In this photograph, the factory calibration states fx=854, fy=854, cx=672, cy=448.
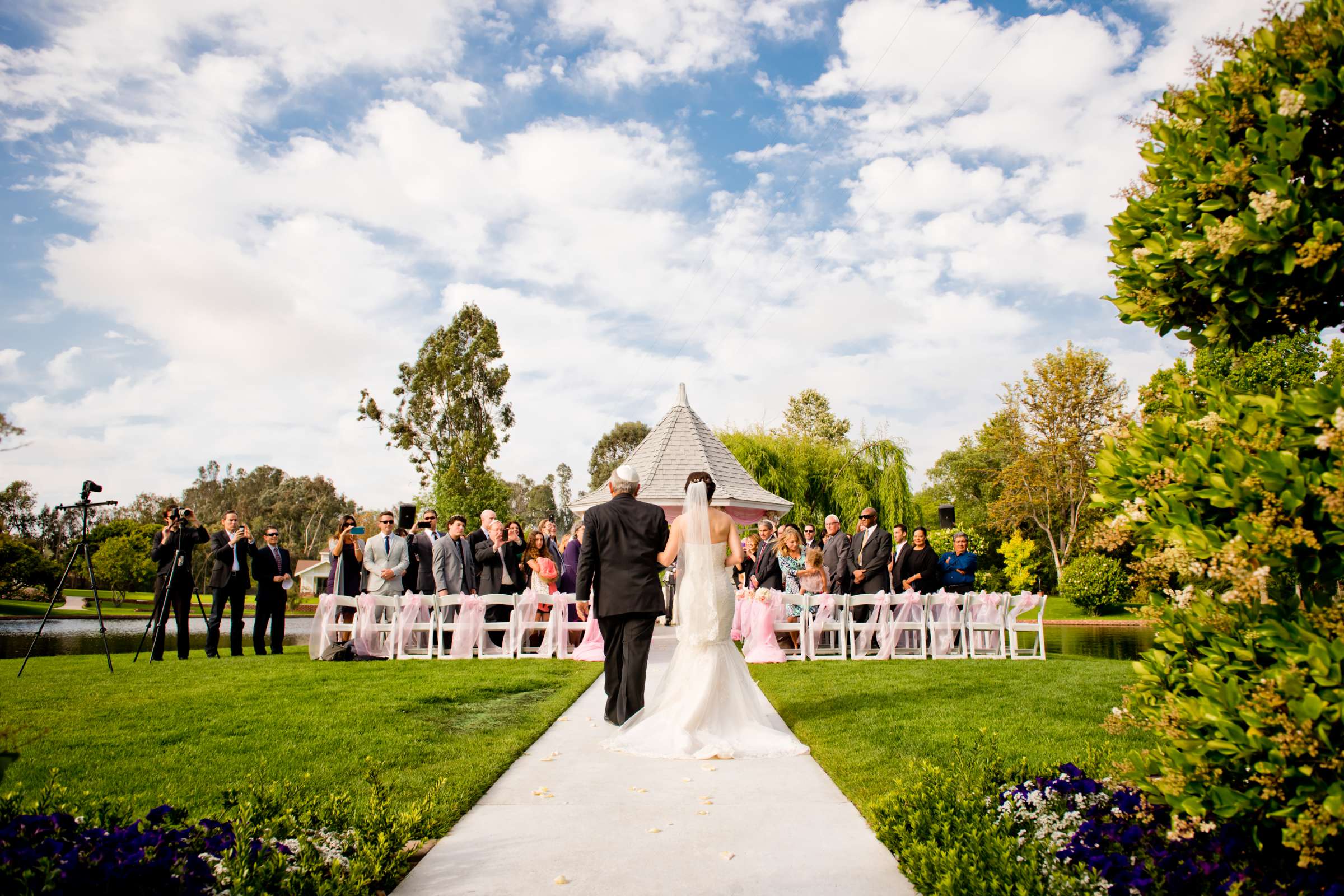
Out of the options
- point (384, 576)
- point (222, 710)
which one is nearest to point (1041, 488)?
point (384, 576)

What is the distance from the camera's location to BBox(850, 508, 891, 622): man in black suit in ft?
44.4

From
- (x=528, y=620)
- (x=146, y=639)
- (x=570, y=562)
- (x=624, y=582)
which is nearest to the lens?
(x=624, y=582)

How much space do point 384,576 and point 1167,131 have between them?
12074 millimetres

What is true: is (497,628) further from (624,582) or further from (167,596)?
(624,582)

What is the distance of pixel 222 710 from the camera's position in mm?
7398

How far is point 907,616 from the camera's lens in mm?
13219

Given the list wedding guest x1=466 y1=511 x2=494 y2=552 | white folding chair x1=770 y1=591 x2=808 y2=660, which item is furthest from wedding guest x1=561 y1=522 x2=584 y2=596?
white folding chair x1=770 y1=591 x2=808 y2=660

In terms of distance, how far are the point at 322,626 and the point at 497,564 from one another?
2742 mm

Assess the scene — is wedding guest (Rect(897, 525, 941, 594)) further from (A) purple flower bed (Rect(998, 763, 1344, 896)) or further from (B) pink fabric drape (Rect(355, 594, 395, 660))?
(A) purple flower bed (Rect(998, 763, 1344, 896))

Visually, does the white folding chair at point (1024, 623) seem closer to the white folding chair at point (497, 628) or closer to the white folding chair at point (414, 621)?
the white folding chair at point (497, 628)

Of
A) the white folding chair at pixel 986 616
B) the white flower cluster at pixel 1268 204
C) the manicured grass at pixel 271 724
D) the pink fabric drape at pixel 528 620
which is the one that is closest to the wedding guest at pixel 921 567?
the white folding chair at pixel 986 616

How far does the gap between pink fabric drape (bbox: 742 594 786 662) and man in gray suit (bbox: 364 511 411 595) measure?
5.52 meters

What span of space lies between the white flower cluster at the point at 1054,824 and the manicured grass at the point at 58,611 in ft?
110

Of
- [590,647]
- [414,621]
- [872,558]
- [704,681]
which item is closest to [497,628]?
[414,621]
